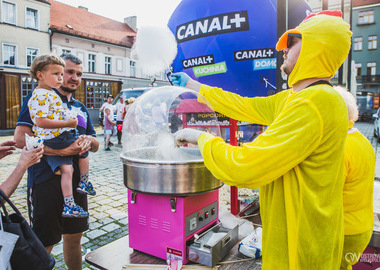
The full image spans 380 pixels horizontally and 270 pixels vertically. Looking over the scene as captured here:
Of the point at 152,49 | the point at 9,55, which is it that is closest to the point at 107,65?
the point at 9,55

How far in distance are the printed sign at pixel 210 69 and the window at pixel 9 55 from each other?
61.9 feet

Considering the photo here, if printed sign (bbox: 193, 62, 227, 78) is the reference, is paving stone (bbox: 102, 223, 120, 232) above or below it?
below

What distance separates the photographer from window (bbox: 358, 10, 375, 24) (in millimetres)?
32031

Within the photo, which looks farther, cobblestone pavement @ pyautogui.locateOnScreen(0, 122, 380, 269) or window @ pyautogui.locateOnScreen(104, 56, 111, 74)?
window @ pyautogui.locateOnScreen(104, 56, 111, 74)

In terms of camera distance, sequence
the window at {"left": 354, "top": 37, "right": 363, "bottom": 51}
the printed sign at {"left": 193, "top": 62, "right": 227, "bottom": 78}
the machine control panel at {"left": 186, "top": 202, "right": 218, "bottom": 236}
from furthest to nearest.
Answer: the window at {"left": 354, "top": 37, "right": 363, "bottom": 51} < the printed sign at {"left": 193, "top": 62, "right": 227, "bottom": 78} < the machine control panel at {"left": 186, "top": 202, "right": 218, "bottom": 236}

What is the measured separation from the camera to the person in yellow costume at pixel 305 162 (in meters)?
1.22

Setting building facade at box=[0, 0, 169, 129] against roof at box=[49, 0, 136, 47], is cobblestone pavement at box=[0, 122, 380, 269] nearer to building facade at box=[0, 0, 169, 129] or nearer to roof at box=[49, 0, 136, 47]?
building facade at box=[0, 0, 169, 129]

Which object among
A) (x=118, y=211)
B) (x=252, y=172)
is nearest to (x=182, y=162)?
(x=252, y=172)

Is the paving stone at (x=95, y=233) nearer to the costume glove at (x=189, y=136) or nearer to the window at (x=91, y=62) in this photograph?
the costume glove at (x=189, y=136)

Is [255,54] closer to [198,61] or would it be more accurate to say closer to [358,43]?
[198,61]

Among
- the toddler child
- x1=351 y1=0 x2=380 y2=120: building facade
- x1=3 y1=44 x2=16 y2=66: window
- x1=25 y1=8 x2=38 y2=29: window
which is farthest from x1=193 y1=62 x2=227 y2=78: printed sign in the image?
x1=351 y1=0 x2=380 y2=120: building facade

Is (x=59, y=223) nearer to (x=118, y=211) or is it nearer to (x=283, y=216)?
(x=283, y=216)

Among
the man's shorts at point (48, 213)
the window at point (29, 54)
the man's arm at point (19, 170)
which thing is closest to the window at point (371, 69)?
the window at point (29, 54)

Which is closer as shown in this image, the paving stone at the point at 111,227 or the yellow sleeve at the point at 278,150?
the yellow sleeve at the point at 278,150
